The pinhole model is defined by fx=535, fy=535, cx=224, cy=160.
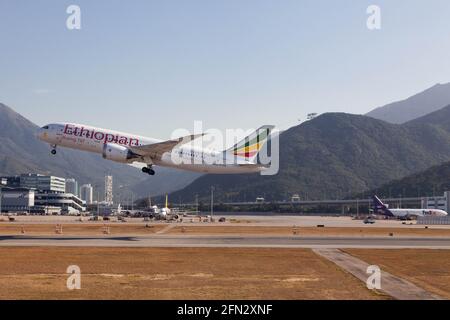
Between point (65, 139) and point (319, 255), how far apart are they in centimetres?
4341

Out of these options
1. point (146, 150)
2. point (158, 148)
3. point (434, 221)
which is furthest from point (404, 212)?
point (146, 150)

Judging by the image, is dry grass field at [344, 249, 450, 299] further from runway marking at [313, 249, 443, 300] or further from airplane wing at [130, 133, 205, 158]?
airplane wing at [130, 133, 205, 158]

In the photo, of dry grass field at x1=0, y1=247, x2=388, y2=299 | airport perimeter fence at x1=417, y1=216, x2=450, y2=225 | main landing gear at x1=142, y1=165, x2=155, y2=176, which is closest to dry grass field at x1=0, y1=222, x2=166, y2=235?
main landing gear at x1=142, y1=165, x2=155, y2=176

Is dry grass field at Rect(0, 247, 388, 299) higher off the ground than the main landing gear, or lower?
lower

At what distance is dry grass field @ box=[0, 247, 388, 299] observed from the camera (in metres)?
29.8

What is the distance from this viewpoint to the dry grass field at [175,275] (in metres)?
29.8

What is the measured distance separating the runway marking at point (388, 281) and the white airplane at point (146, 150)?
29.7 meters

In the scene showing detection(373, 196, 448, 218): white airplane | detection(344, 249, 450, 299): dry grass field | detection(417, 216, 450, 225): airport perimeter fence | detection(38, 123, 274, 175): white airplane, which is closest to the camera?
detection(344, 249, 450, 299): dry grass field

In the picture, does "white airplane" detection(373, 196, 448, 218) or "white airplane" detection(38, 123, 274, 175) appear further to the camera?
"white airplane" detection(373, 196, 448, 218)

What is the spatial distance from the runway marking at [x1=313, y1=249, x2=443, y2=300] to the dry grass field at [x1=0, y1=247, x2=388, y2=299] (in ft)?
3.61

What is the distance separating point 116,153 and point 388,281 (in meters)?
48.3

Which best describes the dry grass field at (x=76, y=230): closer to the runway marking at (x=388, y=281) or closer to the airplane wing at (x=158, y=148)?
the airplane wing at (x=158, y=148)
